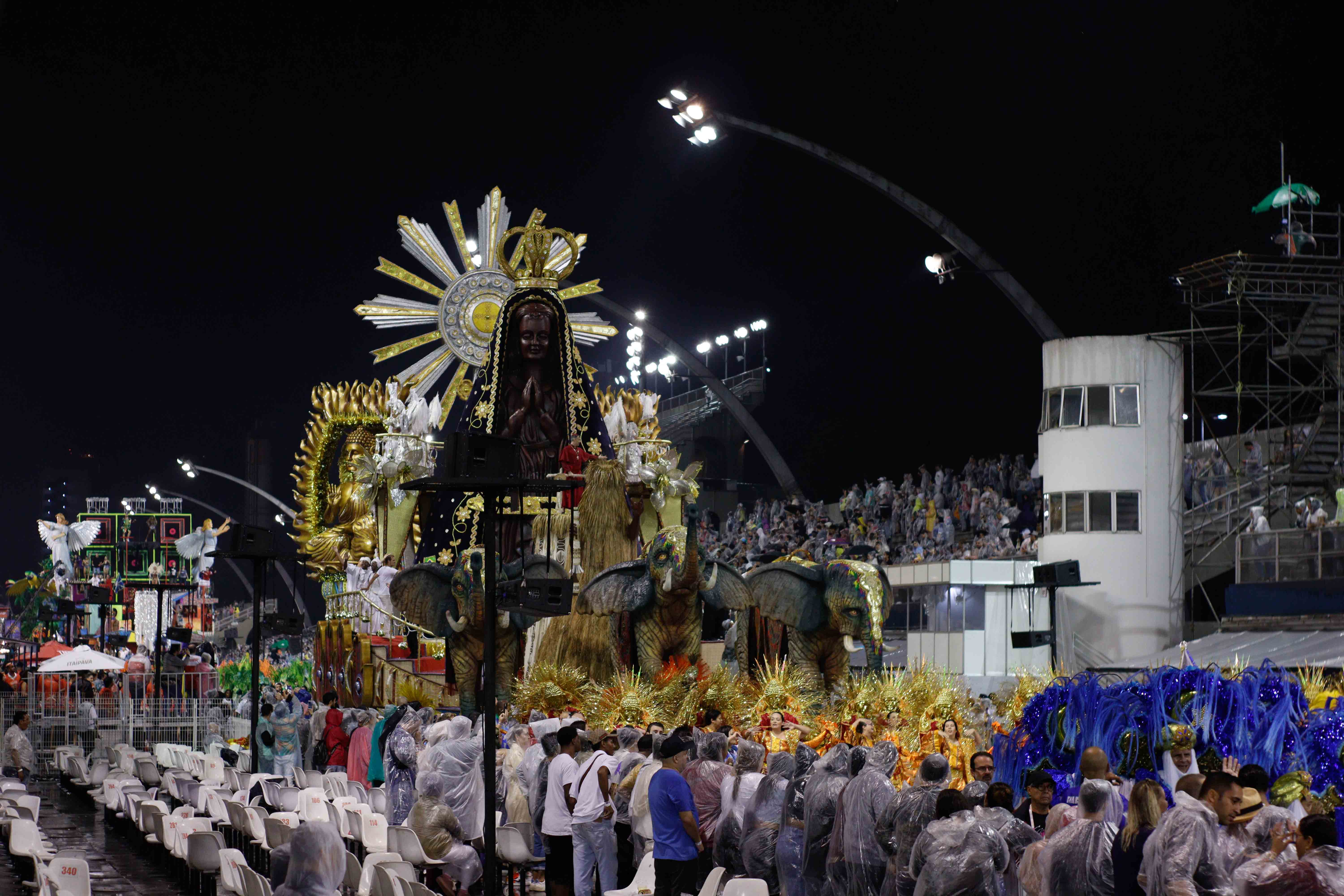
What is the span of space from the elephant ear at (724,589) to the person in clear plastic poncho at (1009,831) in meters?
11.0

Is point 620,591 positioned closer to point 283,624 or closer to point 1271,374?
point 283,624

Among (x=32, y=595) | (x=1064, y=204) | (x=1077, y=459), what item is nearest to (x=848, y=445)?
(x=1064, y=204)

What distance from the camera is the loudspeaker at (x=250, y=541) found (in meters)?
16.6

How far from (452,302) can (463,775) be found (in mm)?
18796

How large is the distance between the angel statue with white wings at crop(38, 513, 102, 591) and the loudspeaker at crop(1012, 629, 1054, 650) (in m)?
44.1

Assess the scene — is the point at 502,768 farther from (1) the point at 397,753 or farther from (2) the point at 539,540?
(2) the point at 539,540

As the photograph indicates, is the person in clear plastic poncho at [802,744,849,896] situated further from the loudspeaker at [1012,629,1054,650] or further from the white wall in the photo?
the white wall

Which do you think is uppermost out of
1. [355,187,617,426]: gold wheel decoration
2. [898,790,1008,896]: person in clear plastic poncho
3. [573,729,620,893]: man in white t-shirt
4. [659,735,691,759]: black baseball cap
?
[355,187,617,426]: gold wheel decoration

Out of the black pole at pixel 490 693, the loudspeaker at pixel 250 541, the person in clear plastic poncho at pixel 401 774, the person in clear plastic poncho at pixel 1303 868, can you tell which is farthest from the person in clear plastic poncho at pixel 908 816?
the loudspeaker at pixel 250 541

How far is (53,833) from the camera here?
17.5m

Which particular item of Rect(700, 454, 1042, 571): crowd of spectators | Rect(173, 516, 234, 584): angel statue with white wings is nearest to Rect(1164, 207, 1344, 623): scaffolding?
Rect(700, 454, 1042, 571): crowd of spectators

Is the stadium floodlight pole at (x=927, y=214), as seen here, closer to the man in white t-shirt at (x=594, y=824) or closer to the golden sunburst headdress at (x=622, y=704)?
the golden sunburst headdress at (x=622, y=704)

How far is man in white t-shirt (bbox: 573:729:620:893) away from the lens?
10.8 metres

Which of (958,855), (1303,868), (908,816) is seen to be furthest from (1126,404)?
(1303,868)
